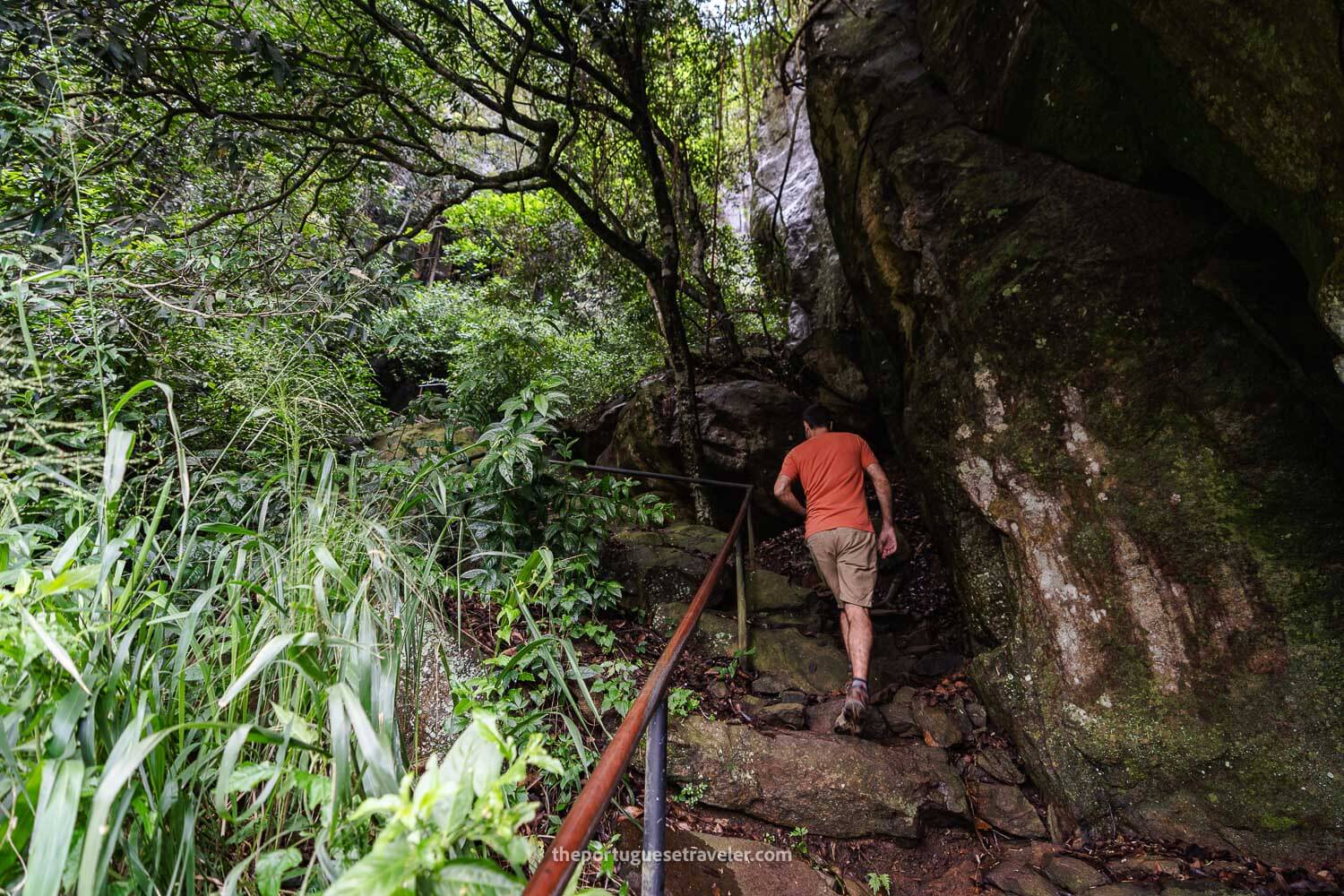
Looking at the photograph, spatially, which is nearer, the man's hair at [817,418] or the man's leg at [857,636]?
the man's leg at [857,636]

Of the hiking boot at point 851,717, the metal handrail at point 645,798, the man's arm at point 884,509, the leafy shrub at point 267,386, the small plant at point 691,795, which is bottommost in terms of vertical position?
the small plant at point 691,795

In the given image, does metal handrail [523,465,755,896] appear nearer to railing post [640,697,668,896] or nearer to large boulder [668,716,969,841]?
railing post [640,697,668,896]

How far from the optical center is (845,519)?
381 cm

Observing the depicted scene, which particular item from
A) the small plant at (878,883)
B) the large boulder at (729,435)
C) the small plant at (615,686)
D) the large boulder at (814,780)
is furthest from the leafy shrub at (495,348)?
the small plant at (878,883)

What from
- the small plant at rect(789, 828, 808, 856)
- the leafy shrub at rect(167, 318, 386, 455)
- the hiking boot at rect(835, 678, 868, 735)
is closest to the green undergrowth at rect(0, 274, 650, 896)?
the leafy shrub at rect(167, 318, 386, 455)

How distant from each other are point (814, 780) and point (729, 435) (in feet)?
11.8

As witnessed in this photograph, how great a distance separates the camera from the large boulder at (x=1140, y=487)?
2.42m

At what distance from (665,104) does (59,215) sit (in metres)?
4.97

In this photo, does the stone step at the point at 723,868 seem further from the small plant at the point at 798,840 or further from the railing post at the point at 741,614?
the railing post at the point at 741,614

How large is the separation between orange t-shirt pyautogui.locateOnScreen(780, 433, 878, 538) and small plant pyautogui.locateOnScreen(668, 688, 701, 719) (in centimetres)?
143

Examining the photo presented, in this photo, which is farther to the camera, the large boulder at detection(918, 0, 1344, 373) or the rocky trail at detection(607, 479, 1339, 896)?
the rocky trail at detection(607, 479, 1339, 896)

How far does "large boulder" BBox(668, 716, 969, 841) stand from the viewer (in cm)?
262

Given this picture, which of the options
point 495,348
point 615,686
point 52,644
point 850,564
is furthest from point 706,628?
point 52,644

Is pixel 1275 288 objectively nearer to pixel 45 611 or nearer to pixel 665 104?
pixel 45 611
